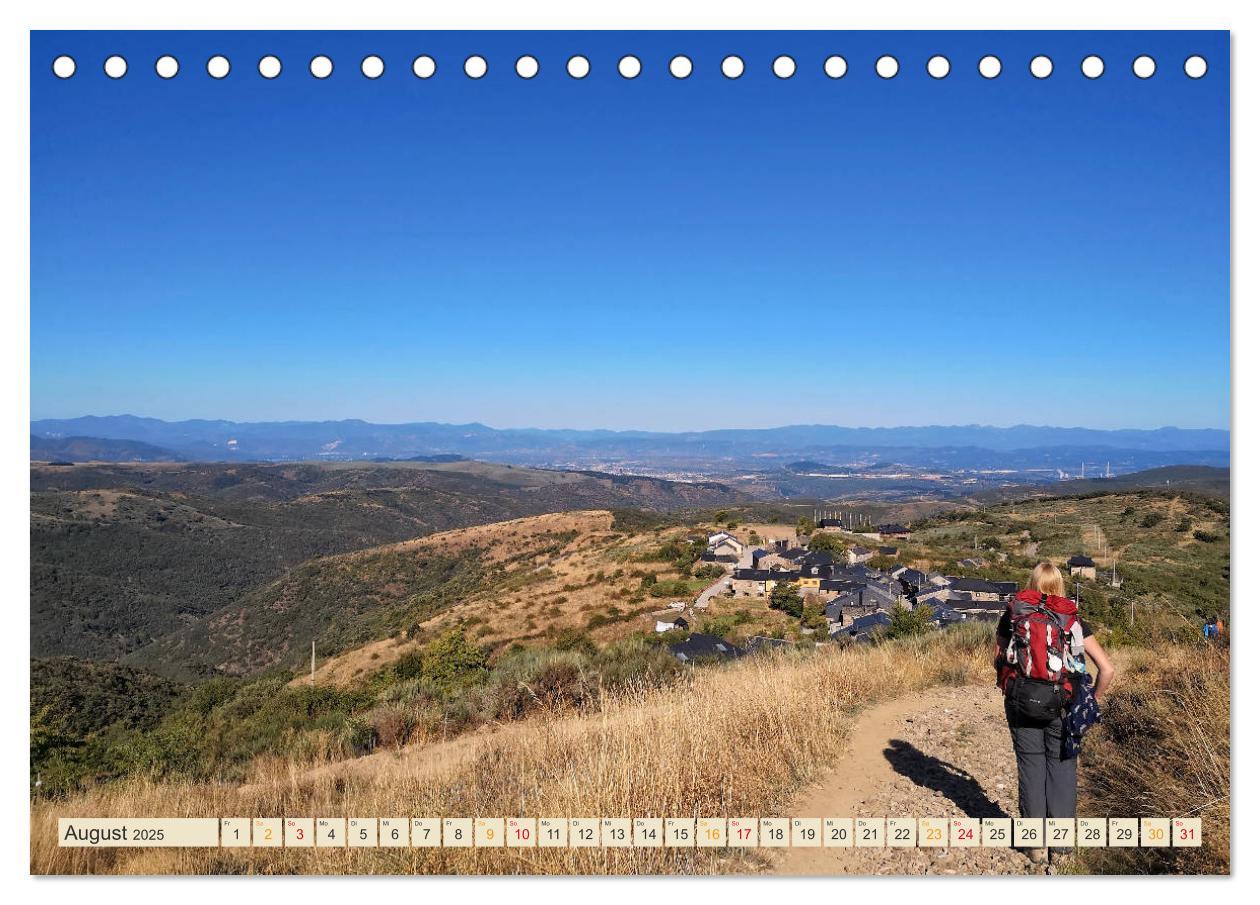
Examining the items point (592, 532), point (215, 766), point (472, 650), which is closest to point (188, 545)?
point (592, 532)

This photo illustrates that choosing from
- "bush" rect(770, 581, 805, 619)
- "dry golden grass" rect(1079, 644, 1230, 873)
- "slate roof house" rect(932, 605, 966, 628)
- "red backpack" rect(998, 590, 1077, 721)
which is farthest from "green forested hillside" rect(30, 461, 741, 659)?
"bush" rect(770, 581, 805, 619)

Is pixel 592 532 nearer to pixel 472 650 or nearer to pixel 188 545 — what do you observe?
pixel 472 650

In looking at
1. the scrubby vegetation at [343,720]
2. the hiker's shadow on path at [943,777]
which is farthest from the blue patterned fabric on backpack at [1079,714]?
the scrubby vegetation at [343,720]

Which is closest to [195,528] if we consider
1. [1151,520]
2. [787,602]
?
[787,602]

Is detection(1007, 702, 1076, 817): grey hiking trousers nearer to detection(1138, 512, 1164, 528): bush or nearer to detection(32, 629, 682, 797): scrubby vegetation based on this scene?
detection(32, 629, 682, 797): scrubby vegetation

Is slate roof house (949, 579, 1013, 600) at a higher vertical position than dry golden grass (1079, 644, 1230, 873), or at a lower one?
lower

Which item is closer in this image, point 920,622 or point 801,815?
point 801,815

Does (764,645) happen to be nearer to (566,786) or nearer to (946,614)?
(566,786)
